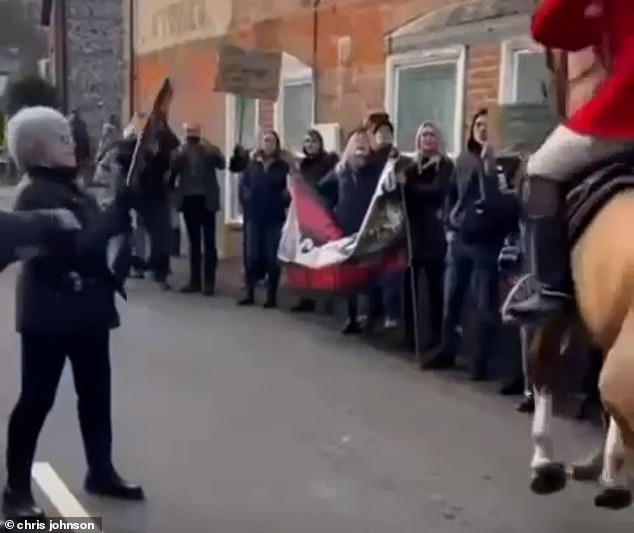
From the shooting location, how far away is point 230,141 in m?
18.9

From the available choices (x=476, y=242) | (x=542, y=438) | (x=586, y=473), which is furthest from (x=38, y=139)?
(x=476, y=242)

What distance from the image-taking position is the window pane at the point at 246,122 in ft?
60.1

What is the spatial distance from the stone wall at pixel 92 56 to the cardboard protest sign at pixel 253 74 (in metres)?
16.0

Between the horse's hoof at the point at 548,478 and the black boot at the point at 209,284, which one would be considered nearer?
the horse's hoof at the point at 548,478

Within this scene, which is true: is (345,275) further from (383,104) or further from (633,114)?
(633,114)

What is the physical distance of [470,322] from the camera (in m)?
10.4

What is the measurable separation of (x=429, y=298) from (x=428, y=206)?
0.74 metres

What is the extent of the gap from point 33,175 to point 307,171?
702cm

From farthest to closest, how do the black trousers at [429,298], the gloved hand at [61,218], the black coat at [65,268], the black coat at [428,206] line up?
the black trousers at [429,298] → the black coat at [428,206] → the black coat at [65,268] → the gloved hand at [61,218]

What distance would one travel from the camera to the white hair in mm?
5816

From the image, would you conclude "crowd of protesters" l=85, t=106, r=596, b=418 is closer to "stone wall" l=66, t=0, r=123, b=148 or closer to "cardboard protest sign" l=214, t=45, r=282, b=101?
"cardboard protest sign" l=214, t=45, r=282, b=101

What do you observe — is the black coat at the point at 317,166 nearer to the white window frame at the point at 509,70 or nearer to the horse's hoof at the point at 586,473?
the white window frame at the point at 509,70

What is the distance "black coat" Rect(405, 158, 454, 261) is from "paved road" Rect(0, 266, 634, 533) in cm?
90

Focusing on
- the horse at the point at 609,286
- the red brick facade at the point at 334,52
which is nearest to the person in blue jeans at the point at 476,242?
the red brick facade at the point at 334,52
